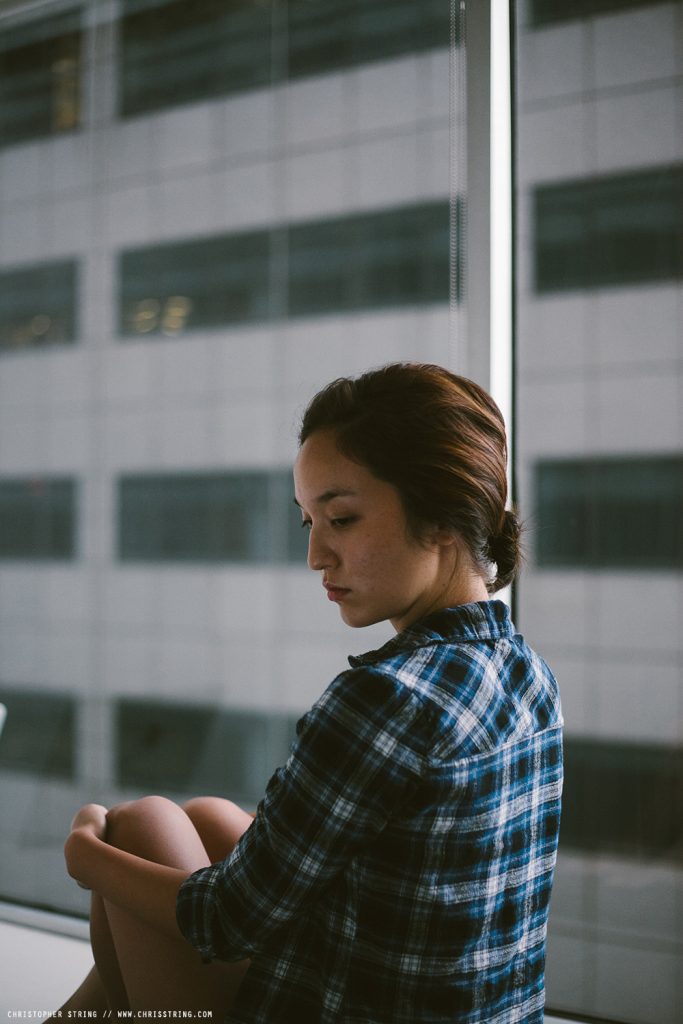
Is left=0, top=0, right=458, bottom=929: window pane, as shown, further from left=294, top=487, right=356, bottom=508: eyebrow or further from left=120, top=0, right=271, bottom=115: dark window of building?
left=294, top=487, right=356, bottom=508: eyebrow

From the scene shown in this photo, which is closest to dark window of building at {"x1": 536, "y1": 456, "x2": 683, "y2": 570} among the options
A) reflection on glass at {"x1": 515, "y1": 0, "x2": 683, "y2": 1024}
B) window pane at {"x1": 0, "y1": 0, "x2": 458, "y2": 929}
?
reflection on glass at {"x1": 515, "y1": 0, "x2": 683, "y2": 1024}

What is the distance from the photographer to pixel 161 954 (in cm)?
101

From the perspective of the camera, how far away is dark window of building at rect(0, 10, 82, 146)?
2.37 metres

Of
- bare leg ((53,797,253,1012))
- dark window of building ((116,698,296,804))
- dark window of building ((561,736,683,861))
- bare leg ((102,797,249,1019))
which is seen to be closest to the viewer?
bare leg ((102,797,249,1019))

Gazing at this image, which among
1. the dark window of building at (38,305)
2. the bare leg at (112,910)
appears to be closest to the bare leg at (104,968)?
the bare leg at (112,910)

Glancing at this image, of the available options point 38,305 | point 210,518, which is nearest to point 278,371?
point 210,518

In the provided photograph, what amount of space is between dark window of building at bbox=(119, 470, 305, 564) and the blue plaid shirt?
123cm

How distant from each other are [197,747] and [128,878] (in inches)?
52.7

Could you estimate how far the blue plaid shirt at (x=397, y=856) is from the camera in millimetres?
805

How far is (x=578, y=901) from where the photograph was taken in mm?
1639

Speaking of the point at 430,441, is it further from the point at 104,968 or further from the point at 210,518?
the point at 210,518

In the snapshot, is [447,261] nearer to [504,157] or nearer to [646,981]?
[504,157]

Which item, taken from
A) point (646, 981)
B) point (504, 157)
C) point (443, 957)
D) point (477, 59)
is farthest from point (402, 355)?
point (443, 957)

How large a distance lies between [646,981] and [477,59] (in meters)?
1.61
